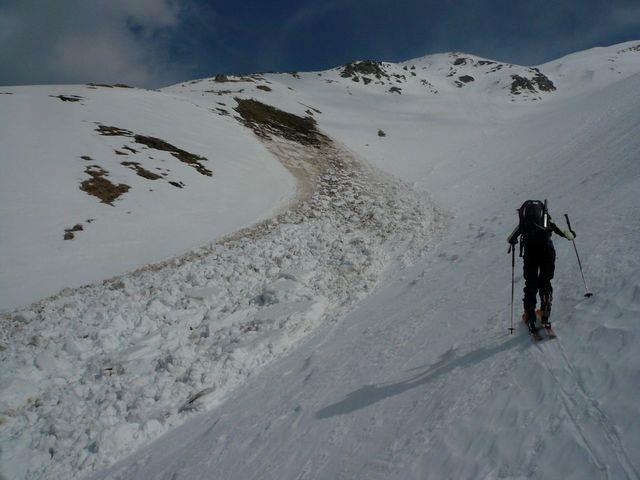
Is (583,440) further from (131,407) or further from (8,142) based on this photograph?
(8,142)

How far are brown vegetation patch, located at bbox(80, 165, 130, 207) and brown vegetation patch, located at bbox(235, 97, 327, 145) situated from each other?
56.0 ft

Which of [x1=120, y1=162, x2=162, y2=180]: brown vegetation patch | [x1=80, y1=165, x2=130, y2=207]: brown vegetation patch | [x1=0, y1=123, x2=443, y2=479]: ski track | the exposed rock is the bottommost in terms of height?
[x1=0, y1=123, x2=443, y2=479]: ski track

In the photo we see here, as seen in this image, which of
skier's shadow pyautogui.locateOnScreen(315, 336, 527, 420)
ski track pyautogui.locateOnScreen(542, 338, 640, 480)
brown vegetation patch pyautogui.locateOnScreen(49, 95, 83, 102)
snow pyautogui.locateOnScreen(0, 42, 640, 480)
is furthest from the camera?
brown vegetation patch pyautogui.locateOnScreen(49, 95, 83, 102)

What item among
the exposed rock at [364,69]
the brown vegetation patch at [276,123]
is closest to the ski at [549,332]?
the brown vegetation patch at [276,123]

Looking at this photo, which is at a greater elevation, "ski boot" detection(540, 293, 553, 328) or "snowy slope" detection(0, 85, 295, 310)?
"ski boot" detection(540, 293, 553, 328)

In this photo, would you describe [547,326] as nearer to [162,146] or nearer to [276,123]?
[162,146]

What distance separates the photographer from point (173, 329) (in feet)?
38.3

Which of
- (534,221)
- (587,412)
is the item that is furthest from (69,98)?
(587,412)

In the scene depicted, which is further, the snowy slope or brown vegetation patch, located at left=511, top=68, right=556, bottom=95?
brown vegetation patch, located at left=511, top=68, right=556, bottom=95

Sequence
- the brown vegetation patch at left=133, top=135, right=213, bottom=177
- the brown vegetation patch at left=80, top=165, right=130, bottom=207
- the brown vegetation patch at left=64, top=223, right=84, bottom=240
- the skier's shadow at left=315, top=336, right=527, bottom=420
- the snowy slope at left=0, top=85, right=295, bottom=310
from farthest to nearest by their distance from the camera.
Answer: the brown vegetation patch at left=133, top=135, right=213, bottom=177 → the brown vegetation patch at left=80, top=165, right=130, bottom=207 → the brown vegetation patch at left=64, top=223, right=84, bottom=240 → the snowy slope at left=0, top=85, right=295, bottom=310 → the skier's shadow at left=315, top=336, right=527, bottom=420

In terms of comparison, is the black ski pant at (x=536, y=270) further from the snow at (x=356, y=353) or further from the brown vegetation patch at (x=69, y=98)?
the brown vegetation patch at (x=69, y=98)

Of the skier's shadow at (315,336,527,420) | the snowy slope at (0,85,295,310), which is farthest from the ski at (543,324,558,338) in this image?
the snowy slope at (0,85,295,310)

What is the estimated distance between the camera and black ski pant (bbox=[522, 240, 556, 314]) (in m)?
6.17

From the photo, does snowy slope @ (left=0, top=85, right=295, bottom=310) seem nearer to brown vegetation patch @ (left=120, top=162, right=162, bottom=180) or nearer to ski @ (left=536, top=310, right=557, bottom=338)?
brown vegetation patch @ (left=120, top=162, right=162, bottom=180)
